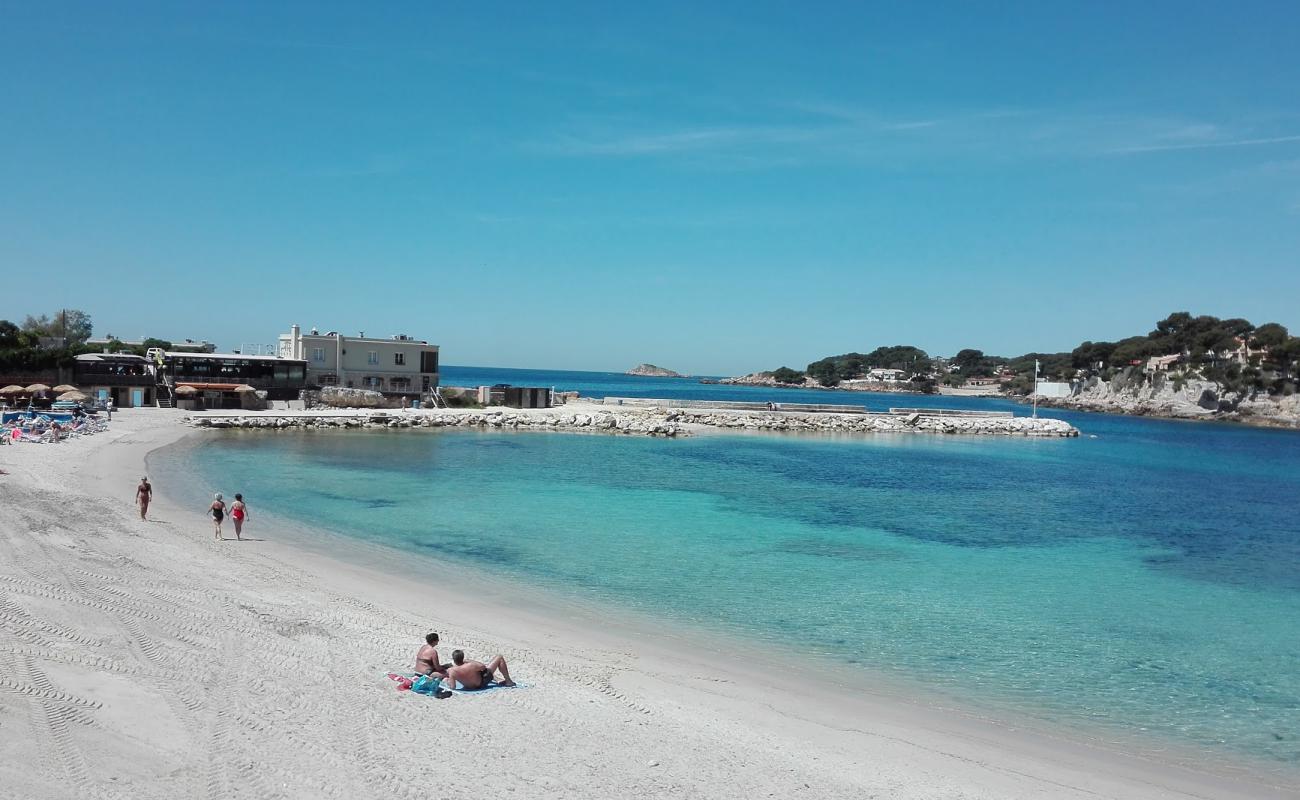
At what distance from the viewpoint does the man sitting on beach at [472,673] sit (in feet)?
32.1

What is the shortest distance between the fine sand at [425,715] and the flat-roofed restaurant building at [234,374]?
42.2 meters

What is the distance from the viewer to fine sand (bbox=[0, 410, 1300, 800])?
729 centimetres

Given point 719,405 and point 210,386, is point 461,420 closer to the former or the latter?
point 210,386

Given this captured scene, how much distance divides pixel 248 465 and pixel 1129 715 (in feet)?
104

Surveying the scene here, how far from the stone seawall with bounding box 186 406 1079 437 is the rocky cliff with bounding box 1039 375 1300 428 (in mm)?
53164

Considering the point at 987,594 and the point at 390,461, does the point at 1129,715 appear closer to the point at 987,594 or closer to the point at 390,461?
the point at 987,594

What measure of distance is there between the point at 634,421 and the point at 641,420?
161 cm

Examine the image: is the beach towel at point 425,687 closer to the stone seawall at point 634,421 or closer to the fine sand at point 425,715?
the fine sand at point 425,715

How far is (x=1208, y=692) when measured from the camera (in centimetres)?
1195

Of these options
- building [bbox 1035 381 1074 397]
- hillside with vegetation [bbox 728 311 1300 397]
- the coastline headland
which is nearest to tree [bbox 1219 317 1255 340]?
hillside with vegetation [bbox 728 311 1300 397]

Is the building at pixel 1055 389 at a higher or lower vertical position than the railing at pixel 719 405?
higher

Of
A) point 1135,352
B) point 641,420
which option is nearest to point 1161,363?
point 1135,352

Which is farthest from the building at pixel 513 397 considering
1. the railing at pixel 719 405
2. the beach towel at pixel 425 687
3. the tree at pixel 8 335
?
the beach towel at pixel 425 687

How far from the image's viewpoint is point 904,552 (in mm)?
21594
